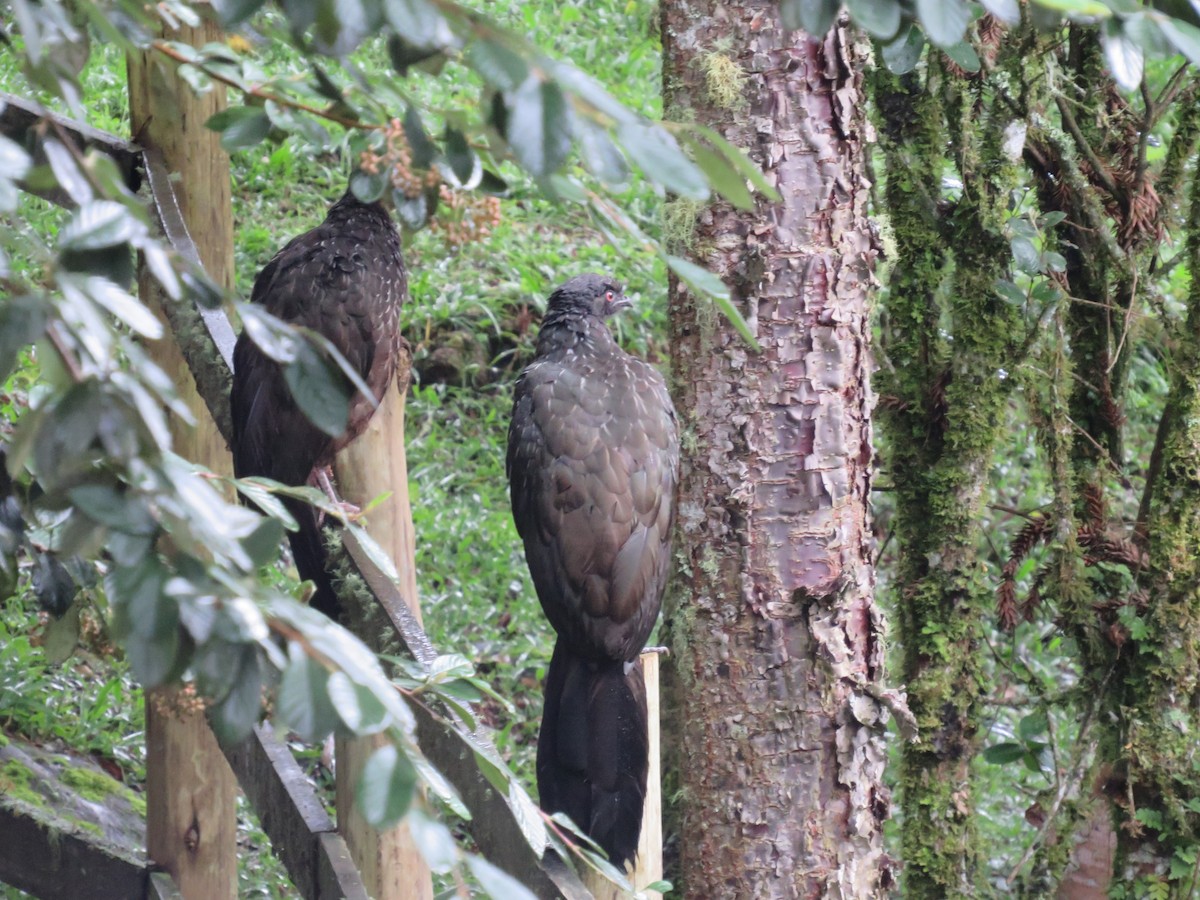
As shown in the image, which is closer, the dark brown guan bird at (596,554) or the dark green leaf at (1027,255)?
the dark brown guan bird at (596,554)

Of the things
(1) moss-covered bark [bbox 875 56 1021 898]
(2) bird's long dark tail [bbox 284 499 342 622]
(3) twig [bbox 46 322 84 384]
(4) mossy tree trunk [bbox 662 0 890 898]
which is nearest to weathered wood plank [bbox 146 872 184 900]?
(2) bird's long dark tail [bbox 284 499 342 622]

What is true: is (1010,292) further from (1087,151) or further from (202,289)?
(202,289)

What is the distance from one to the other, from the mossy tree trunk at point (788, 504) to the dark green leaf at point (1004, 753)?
1040mm

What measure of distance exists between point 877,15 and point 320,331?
2.46 metres

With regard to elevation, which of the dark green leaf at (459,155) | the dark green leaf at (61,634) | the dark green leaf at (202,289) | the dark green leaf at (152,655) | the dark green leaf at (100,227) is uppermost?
the dark green leaf at (459,155)

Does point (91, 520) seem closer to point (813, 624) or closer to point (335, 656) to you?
point (335, 656)

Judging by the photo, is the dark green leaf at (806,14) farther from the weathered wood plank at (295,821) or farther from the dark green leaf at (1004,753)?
the dark green leaf at (1004,753)

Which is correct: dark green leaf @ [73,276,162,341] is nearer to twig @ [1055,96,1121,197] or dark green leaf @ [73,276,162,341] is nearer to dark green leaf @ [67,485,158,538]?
dark green leaf @ [67,485,158,538]

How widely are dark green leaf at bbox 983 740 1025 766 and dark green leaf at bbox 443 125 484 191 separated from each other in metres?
3.12

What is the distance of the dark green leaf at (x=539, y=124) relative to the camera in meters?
0.99

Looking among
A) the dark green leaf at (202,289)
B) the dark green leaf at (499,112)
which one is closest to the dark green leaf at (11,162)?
the dark green leaf at (202,289)

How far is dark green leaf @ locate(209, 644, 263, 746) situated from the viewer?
1037mm

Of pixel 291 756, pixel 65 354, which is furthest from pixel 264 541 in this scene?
pixel 291 756

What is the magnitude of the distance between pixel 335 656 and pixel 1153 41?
2.81 feet
